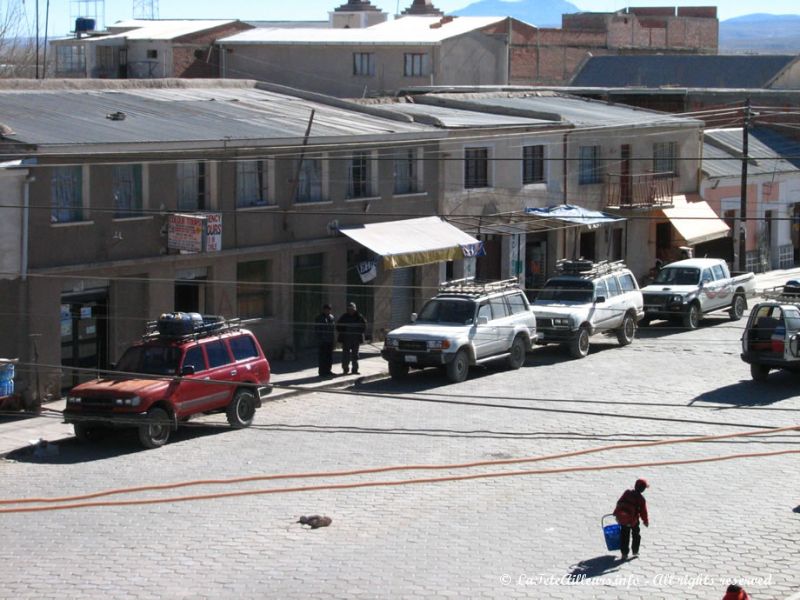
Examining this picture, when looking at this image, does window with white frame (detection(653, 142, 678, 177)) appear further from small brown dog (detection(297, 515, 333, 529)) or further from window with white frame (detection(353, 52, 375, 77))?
small brown dog (detection(297, 515, 333, 529))

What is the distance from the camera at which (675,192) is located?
1715 inches

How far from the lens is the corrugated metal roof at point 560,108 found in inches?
1565

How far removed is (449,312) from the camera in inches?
1102

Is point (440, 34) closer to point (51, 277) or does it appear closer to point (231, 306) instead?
point (231, 306)

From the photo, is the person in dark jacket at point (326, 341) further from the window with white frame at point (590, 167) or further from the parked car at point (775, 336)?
the window with white frame at point (590, 167)

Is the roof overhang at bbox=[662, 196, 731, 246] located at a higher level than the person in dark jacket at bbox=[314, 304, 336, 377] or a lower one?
higher

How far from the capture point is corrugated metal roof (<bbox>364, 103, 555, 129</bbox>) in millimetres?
35125

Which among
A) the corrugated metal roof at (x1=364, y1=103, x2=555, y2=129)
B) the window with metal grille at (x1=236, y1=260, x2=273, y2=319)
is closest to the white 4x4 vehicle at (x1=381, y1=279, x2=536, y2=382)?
the window with metal grille at (x1=236, y1=260, x2=273, y2=319)

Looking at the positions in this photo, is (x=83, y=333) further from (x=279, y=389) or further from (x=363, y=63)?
(x=363, y=63)

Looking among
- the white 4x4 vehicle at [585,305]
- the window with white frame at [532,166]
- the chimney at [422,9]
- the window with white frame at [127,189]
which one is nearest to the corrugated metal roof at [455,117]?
the window with white frame at [532,166]

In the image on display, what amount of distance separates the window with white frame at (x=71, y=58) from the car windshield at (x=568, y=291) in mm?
36432

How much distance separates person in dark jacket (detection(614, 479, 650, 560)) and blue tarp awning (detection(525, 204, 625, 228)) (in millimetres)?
21413

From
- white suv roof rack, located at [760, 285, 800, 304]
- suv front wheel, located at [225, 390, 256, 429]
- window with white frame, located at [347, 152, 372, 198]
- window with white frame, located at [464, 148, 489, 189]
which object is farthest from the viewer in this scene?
window with white frame, located at [464, 148, 489, 189]

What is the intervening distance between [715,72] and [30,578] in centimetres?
5269
